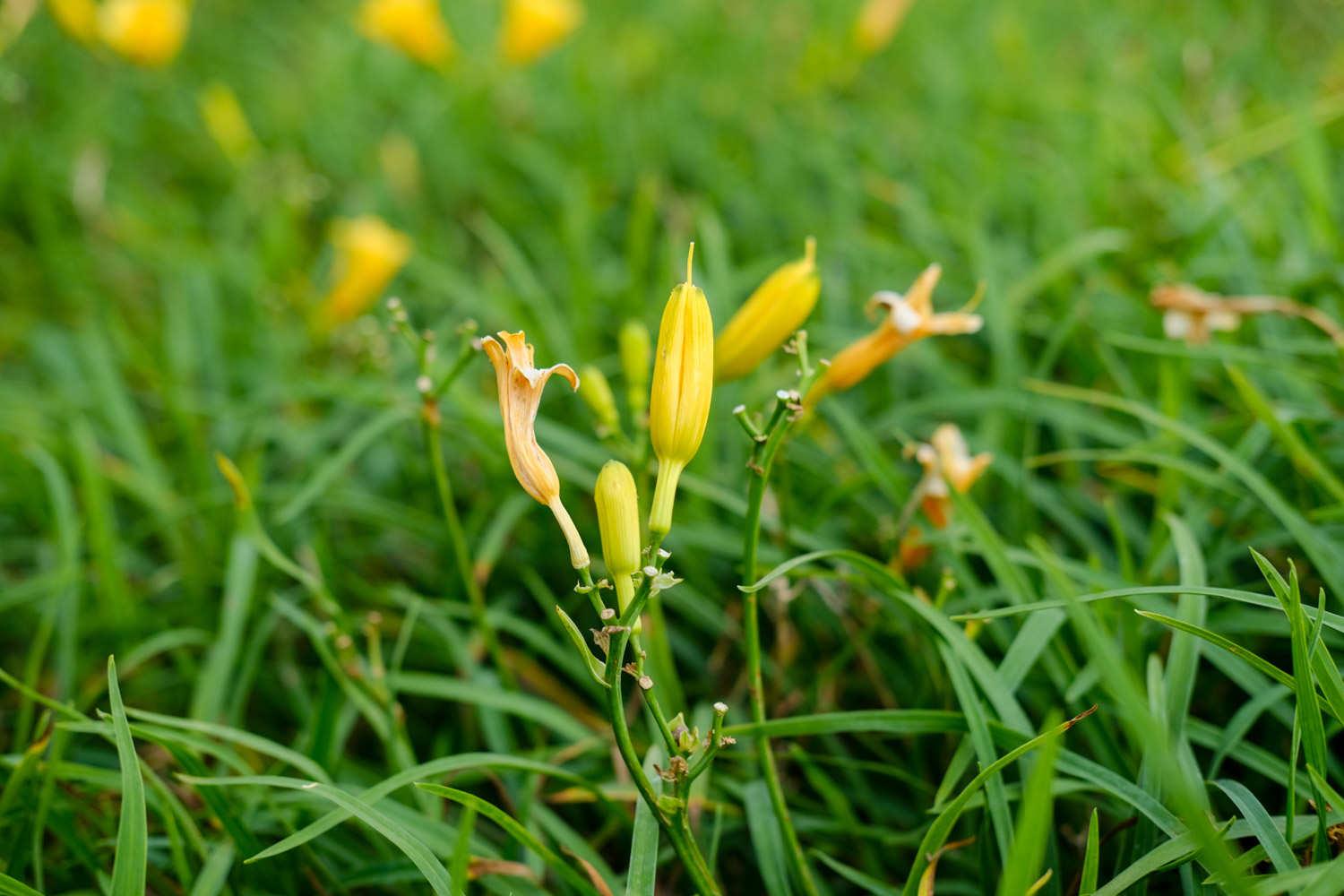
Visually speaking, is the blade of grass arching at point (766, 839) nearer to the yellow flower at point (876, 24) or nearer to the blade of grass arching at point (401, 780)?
the blade of grass arching at point (401, 780)

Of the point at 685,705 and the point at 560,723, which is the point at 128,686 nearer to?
the point at 560,723

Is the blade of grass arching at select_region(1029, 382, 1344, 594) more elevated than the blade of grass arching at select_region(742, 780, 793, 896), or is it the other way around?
the blade of grass arching at select_region(1029, 382, 1344, 594)

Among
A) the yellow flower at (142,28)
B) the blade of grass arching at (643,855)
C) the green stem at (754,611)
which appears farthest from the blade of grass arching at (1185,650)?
the yellow flower at (142,28)

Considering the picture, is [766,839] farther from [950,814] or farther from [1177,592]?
[1177,592]

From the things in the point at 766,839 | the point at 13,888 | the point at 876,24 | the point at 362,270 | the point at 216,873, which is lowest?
the point at 766,839

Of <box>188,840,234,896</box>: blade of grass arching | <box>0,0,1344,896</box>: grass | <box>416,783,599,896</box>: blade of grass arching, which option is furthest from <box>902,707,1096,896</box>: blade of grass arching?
<box>188,840,234,896</box>: blade of grass arching

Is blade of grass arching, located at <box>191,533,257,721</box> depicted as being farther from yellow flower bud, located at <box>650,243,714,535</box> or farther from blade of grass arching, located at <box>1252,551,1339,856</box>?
blade of grass arching, located at <box>1252,551,1339,856</box>

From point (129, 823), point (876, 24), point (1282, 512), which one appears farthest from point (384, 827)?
point (876, 24)
